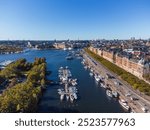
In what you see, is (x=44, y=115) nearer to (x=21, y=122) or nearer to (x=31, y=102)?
(x=21, y=122)

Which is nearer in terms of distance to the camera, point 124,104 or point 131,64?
point 124,104

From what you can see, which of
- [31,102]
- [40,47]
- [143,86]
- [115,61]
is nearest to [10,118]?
[31,102]

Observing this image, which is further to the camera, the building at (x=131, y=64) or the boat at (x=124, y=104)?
the building at (x=131, y=64)

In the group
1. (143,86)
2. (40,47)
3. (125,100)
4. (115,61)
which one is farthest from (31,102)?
(40,47)

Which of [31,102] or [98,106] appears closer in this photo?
[31,102]

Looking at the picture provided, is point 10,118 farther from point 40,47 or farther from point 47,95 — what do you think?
point 40,47

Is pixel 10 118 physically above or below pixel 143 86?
above

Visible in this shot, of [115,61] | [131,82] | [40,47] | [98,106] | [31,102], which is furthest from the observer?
[40,47]

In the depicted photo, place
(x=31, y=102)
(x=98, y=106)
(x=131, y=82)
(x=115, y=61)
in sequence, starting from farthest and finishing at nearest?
(x=115, y=61)
(x=131, y=82)
(x=98, y=106)
(x=31, y=102)

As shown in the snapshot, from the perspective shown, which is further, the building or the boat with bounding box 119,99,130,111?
the building
